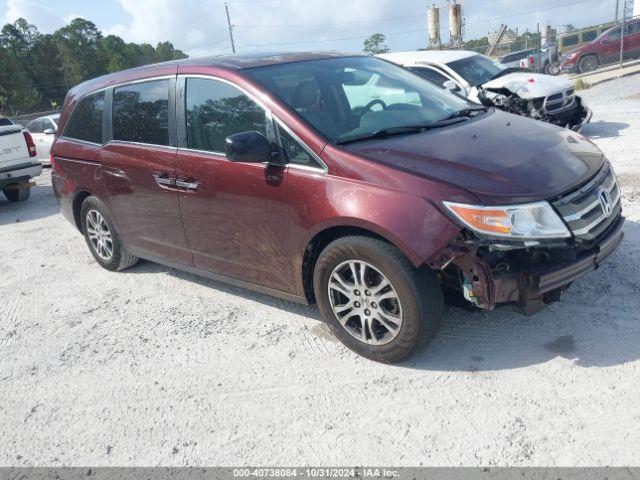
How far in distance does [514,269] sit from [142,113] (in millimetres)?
3213

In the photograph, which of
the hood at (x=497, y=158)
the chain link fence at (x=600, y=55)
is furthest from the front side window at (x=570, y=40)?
the hood at (x=497, y=158)

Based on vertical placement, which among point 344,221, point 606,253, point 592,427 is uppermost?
point 344,221

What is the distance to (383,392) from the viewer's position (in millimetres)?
3297

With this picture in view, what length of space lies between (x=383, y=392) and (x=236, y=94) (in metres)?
2.19

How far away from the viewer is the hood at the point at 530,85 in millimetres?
8953

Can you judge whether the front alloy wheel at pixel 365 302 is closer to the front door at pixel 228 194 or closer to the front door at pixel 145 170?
the front door at pixel 228 194

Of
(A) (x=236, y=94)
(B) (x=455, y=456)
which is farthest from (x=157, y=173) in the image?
(B) (x=455, y=456)

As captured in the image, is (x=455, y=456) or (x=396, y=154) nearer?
(x=455, y=456)

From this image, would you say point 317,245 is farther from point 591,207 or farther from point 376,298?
point 591,207

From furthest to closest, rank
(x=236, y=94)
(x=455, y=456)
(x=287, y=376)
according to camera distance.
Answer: (x=236, y=94) → (x=287, y=376) → (x=455, y=456)

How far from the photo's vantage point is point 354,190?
3.36 m

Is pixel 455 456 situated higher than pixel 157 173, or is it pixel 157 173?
pixel 157 173

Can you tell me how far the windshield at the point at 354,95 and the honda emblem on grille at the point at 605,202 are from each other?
121 centimetres

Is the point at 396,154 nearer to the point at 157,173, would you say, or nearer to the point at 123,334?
the point at 157,173
